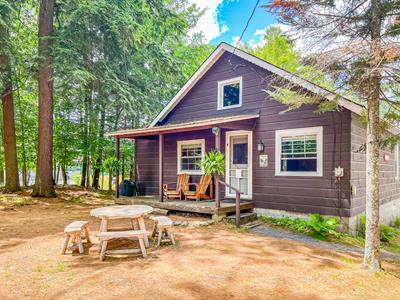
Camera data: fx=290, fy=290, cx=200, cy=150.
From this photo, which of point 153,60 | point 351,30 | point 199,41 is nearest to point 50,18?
point 153,60

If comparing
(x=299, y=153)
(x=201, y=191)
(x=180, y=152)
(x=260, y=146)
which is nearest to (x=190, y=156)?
(x=180, y=152)

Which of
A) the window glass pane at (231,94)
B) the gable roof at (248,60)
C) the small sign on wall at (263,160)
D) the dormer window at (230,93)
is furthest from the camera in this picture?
the window glass pane at (231,94)

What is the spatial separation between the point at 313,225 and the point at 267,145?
2588 mm

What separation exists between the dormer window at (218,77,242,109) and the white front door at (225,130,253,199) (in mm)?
1044

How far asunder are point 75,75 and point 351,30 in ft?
27.5

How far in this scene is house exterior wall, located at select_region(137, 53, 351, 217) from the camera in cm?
711

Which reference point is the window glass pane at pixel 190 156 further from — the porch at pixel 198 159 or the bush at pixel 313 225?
the bush at pixel 313 225

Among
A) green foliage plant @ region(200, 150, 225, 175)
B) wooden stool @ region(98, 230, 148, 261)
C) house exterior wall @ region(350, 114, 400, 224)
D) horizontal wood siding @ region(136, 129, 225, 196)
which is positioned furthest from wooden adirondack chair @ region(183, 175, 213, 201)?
wooden stool @ region(98, 230, 148, 261)

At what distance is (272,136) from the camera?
830 centimetres

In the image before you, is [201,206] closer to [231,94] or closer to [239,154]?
[239,154]

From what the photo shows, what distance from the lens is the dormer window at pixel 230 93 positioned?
9461mm

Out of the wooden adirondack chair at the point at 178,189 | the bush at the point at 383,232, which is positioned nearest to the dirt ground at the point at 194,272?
the bush at the point at 383,232

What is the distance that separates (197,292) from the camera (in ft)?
11.1

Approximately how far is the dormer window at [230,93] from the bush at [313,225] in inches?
153
